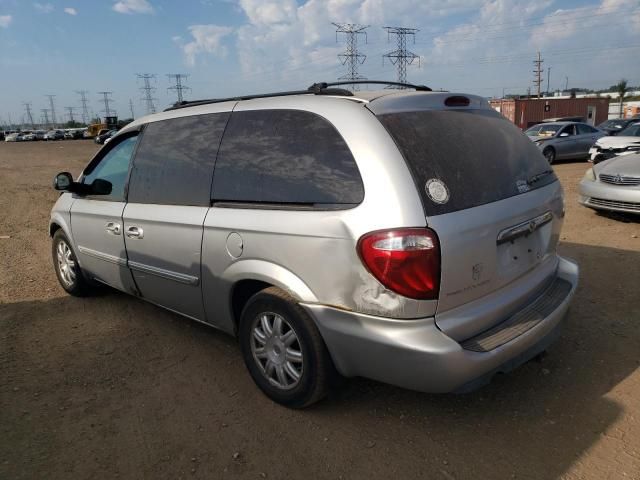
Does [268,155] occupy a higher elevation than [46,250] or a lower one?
higher

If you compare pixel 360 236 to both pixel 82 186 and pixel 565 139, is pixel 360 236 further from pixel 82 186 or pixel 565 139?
pixel 565 139

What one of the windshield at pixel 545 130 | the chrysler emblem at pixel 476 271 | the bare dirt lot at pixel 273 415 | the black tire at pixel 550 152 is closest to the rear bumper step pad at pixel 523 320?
the chrysler emblem at pixel 476 271

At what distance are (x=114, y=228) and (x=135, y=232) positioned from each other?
0.37 meters

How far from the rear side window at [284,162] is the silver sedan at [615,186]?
6.05m

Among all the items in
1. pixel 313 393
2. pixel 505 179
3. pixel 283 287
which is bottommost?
pixel 313 393

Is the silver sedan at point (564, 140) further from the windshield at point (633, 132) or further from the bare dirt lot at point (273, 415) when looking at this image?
the bare dirt lot at point (273, 415)

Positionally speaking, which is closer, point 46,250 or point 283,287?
point 283,287

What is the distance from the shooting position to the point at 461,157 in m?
2.66


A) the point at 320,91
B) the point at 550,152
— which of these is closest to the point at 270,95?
the point at 320,91

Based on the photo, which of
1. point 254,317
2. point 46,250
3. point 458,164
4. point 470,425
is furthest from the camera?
point 46,250

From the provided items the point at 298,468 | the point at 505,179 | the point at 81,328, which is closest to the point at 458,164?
the point at 505,179

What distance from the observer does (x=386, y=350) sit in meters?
2.43

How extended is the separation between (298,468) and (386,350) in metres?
0.76

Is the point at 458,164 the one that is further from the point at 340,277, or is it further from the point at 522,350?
the point at 522,350
